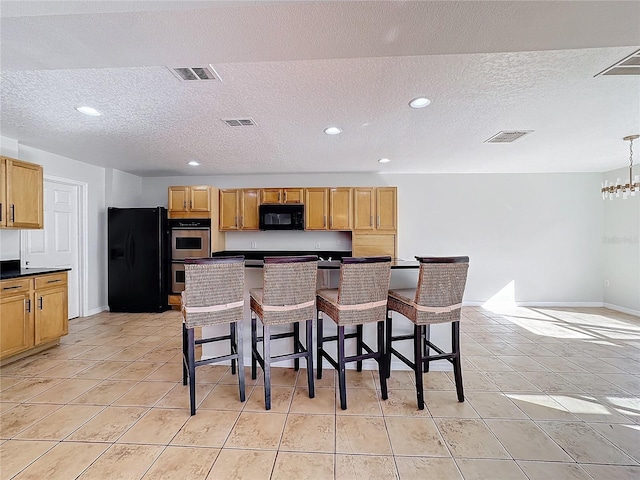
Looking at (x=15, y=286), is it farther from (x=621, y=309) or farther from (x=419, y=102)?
(x=621, y=309)

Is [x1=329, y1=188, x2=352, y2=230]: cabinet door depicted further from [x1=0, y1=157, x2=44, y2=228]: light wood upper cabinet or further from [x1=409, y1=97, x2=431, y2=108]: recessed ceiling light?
[x1=0, y1=157, x2=44, y2=228]: light wood upper cabinet

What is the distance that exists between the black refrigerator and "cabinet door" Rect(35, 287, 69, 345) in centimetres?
140

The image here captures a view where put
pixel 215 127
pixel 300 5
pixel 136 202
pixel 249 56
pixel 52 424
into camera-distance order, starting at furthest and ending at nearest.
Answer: pixel 136 202 < pixel 215 127 < pixel 52 424 < pixel 249 56 < pixel 300 5

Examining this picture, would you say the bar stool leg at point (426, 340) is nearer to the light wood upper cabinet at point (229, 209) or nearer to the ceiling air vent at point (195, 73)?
the ceiling air vent at point (195, 73)

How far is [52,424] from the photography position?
1.97 metres

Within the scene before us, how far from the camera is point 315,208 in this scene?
5.18m

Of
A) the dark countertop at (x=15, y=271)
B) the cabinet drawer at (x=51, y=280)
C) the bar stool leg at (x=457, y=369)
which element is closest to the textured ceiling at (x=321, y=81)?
the dark countertop at (x=15, y=271)

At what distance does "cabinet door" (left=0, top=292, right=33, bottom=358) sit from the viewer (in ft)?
9.02

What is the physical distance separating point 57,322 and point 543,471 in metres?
4.52

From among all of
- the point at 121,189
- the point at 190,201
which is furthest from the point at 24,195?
the point at 190,201

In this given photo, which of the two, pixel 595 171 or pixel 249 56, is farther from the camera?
pixel 595 171

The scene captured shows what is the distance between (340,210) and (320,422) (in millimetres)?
3647

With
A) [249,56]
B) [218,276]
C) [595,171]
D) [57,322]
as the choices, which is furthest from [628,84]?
[57,322]

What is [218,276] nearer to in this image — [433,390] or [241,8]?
[241,8]
